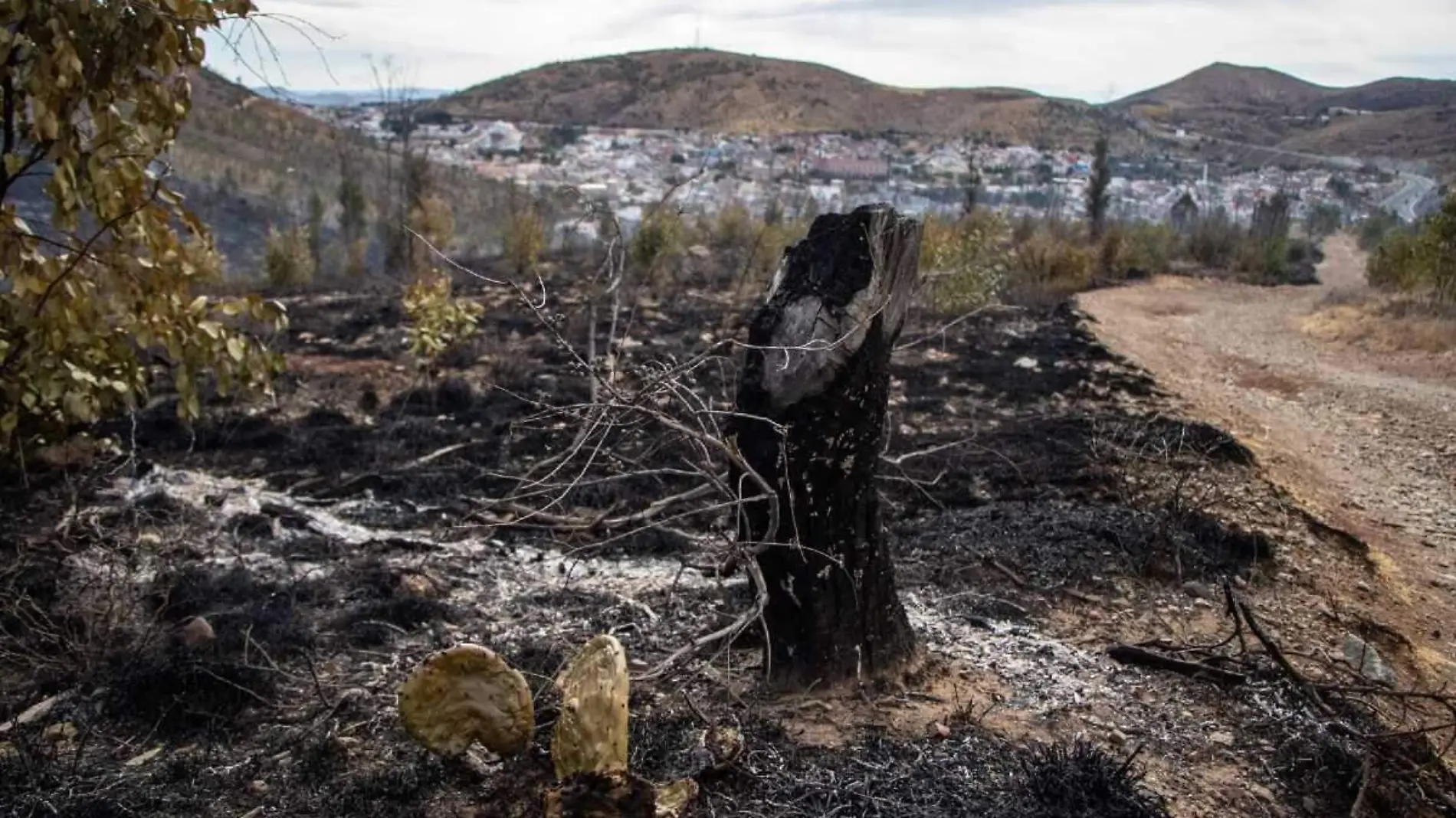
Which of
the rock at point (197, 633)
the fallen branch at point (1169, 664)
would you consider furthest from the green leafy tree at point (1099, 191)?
the rock at point (197, 633)

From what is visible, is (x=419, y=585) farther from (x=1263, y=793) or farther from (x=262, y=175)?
(x=262, y=175)

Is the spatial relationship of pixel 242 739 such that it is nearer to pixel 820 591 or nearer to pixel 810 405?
pixel 820 591

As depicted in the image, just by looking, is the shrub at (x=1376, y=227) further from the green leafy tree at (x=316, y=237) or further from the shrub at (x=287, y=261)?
the shrub at (x=287, y=261)

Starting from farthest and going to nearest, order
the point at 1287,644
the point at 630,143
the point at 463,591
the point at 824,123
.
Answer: the point at 824,123
the point at 630,143
the point at 463,591
the point at 1287,644

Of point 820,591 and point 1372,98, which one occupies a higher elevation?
point 1372,98

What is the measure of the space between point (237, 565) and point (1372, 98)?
3994 inches

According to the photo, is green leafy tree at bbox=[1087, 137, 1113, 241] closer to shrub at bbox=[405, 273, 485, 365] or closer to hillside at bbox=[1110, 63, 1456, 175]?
shrub at bbox=[405, 273, 485, 365]

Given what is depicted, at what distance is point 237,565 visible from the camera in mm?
4773

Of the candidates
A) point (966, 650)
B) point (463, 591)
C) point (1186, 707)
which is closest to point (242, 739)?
point (463, 591)

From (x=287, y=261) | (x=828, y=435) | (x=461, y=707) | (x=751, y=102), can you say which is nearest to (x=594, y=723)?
(x=461, y=707)

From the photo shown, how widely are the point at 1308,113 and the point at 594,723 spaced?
329 ft

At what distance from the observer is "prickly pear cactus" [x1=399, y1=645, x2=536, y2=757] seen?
9.47ft

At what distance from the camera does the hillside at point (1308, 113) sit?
64.1m

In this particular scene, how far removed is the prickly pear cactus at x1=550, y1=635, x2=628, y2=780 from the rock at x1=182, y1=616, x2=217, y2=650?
1.87 metres
